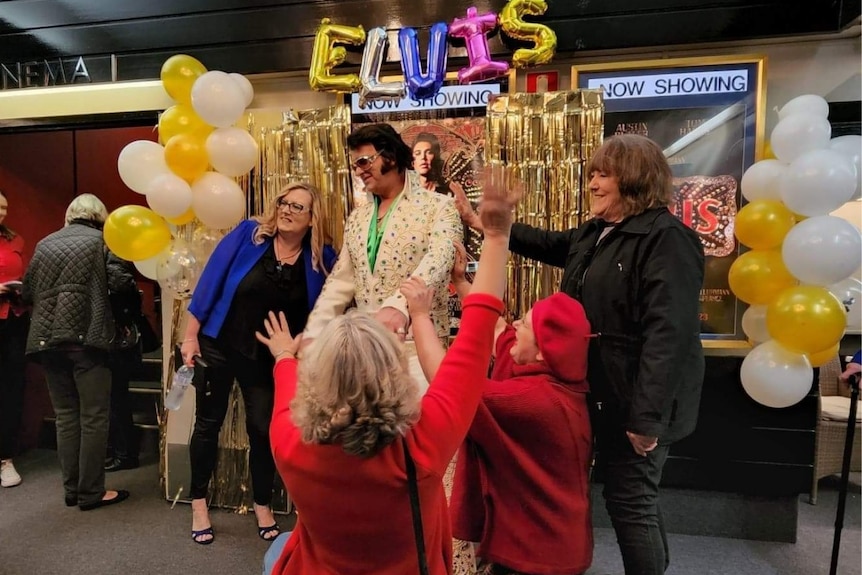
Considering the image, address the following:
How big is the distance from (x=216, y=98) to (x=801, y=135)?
7.41 ft

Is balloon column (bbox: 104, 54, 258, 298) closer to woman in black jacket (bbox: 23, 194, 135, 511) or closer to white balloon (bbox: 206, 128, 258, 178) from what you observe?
white balloon (bbox: 206, 128, 258, 178)

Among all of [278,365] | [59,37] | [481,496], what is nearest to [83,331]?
[59,37]

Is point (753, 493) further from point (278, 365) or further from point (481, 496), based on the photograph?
point (278, 365)

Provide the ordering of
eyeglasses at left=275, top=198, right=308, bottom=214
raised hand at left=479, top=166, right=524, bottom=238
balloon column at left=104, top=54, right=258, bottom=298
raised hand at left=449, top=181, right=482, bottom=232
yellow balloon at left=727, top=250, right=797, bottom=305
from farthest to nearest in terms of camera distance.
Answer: balloon column at left=104, top=54, right=258, bottom=298 → eyeglasses at left=275, top=198, right=308, bottom=214 → yellow balloon at left=727, top=250, right=797, bottom=305 → raised hand at left=449, top=181, right=482, bottom=232 → raised hand at left=479, top=166, right=524, bottom=238

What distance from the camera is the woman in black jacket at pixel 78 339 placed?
2768mm

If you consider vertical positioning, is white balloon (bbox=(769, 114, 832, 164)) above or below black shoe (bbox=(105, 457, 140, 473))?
above

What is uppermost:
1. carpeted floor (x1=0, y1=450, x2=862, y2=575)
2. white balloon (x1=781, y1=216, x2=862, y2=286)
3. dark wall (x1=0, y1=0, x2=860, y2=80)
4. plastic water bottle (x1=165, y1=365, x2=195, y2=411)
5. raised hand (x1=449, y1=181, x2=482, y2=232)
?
dark wall (x1=0, y1=0, x2=860, y2=80)

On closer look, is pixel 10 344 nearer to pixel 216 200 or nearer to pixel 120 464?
pixel 120 464

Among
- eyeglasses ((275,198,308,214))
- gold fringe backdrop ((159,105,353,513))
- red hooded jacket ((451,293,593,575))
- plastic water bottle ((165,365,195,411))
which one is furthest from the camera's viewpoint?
gold fringe backdrop ((159,105,353,513))

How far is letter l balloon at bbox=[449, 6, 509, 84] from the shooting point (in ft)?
8.04

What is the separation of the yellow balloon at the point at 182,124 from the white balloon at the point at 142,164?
0.09m

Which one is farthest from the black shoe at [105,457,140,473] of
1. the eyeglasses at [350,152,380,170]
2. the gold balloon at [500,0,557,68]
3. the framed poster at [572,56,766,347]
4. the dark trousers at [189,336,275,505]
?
the framed poster at [572,56,766,347]

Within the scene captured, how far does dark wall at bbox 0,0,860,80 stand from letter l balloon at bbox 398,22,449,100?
0.19 metres

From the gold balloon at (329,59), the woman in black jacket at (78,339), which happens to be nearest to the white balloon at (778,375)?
the gold balloon at (329,59)
